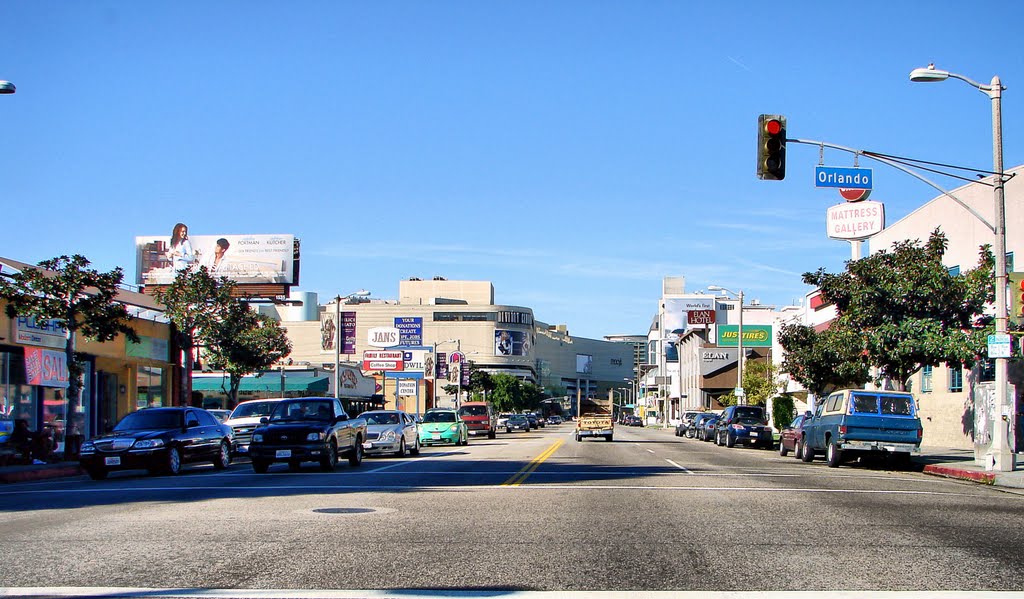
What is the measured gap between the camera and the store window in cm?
4223

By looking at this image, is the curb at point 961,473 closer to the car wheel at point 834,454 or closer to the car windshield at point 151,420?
the car wheel at point 834,454

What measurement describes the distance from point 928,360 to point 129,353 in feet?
93.5

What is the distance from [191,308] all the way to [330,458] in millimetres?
23649

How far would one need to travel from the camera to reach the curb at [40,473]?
77.9 ft

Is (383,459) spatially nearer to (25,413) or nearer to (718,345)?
(25,413)

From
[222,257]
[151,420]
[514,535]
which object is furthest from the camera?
[222,257]

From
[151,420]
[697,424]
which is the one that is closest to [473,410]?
[697,424]

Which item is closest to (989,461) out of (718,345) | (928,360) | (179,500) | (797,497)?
(928,360)

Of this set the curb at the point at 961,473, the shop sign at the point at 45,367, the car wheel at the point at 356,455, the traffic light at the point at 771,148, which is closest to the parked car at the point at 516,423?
the shop sign at the point at 45,367

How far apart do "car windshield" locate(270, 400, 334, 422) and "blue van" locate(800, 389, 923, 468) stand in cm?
1300

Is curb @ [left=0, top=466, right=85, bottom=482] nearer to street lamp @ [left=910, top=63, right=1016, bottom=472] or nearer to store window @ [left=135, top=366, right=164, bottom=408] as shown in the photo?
store window @ [left=135, top=366, right=164, bottom=408]

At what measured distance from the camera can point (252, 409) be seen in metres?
32.6

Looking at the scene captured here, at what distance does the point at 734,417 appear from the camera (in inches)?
1714

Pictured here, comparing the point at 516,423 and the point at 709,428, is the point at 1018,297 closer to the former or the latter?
the point at 709,428
